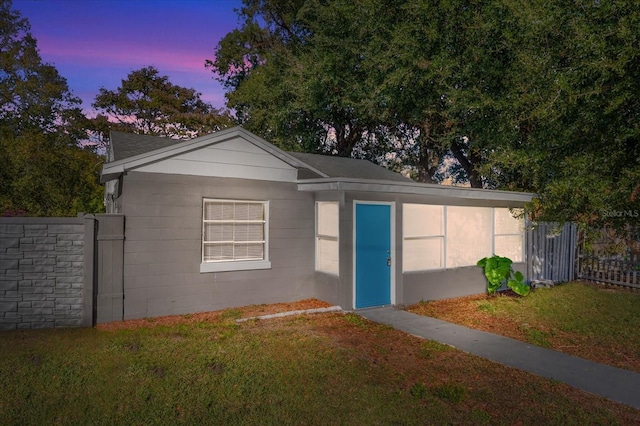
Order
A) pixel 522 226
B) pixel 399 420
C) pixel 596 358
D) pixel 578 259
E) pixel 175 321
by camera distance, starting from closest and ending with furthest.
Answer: pixel 399 420 < pixel 596 358 < pixel 175 321 < pixel 522 226 < pixel 578 259

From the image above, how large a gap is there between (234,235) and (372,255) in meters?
2.98

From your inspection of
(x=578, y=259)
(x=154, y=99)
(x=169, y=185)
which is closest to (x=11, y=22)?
(x=154, y=99)

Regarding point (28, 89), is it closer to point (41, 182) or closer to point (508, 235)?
point (41, 182)

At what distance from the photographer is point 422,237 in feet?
35.8

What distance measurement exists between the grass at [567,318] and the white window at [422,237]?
976 millimetres

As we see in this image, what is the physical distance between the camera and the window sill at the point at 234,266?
9117 mm

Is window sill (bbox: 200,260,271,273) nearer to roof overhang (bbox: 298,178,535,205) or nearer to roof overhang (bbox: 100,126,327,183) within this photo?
roof overhang (bbox: 298,178,535,205)

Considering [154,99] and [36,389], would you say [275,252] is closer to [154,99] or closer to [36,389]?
[36,389]

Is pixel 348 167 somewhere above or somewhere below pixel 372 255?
above

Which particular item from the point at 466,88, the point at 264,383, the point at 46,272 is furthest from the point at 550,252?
the point at 46,272

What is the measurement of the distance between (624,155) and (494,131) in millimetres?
9043

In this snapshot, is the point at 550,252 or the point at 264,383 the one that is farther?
the point at 550,252

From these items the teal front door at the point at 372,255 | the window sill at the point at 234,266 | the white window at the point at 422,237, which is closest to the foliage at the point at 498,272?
the white window at the point at 422,237

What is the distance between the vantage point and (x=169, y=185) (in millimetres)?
8719
